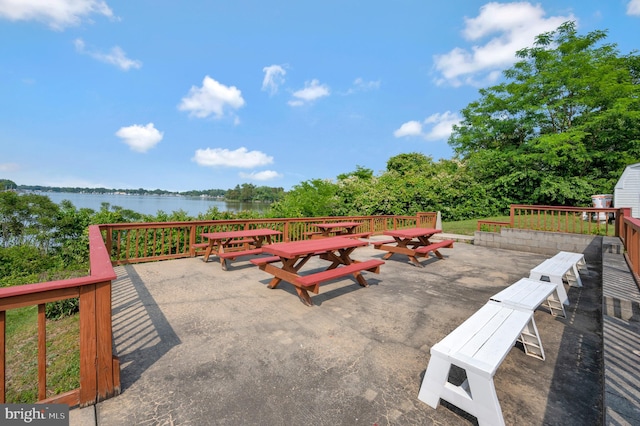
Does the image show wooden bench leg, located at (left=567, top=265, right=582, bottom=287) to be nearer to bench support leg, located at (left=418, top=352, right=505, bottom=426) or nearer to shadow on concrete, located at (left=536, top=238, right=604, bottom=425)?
shadow on concrete, located at (left=536, top=238, right=604, bottom=425)

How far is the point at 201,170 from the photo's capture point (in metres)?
35.1

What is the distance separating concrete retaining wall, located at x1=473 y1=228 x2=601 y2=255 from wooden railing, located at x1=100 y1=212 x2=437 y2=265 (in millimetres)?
2581

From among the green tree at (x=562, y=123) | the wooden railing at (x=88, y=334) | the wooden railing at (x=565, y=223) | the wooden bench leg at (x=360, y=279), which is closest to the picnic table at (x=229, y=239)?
the wooden bench leg at (x=360, y=279)

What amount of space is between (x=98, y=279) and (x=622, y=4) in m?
17.9

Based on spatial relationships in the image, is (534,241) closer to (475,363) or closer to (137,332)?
(475,363)

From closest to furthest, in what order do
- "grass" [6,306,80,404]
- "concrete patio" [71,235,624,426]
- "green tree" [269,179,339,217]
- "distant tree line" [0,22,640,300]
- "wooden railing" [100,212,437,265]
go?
"concrete patio" [71,235,624,426] < "grass" [6,306,80,404] < "wooden railing" [100,212,437,265] < "green tree" [269,179,339,217] < "distant tree line" [0,22,640,300]

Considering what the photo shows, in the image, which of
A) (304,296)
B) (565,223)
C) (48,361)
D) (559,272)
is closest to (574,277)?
(559,272)

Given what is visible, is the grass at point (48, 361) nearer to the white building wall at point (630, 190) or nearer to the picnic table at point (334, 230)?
the picnic table at point (334, 230)

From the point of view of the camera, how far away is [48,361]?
2.36 meters

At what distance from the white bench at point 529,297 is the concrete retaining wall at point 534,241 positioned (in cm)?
493

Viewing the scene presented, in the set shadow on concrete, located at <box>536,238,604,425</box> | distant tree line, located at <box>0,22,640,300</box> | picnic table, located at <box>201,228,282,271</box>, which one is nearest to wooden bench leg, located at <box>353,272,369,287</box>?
picnic table, located at <box>201,228,282,271</box>

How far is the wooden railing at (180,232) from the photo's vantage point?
5.26 meters

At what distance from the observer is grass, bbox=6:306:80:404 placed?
2031 mm

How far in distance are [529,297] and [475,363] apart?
1568 mm
